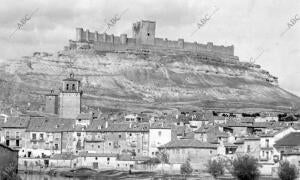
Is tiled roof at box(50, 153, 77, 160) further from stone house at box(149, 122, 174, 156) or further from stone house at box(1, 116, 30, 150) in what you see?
stone house at box(149, 122, 174, 156)

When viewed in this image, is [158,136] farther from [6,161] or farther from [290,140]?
[6,161]

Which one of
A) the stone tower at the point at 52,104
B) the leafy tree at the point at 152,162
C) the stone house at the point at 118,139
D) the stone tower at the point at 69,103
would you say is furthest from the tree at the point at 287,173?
the stone tower at the point at 52,104

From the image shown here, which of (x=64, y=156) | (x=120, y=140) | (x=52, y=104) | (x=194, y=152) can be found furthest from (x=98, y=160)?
(x=52, y=104)

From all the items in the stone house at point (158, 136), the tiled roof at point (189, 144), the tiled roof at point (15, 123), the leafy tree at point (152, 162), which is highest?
the tiled roof at point (15, 123)

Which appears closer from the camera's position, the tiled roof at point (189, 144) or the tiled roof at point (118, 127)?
the tiled roof at point (189, 144)

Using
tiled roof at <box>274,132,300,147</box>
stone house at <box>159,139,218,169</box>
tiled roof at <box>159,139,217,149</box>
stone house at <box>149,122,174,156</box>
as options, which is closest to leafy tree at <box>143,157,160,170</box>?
stone house at <box>159,139,218,169</box>

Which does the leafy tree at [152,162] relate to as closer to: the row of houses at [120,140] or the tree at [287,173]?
the row of houses at [120,140]
